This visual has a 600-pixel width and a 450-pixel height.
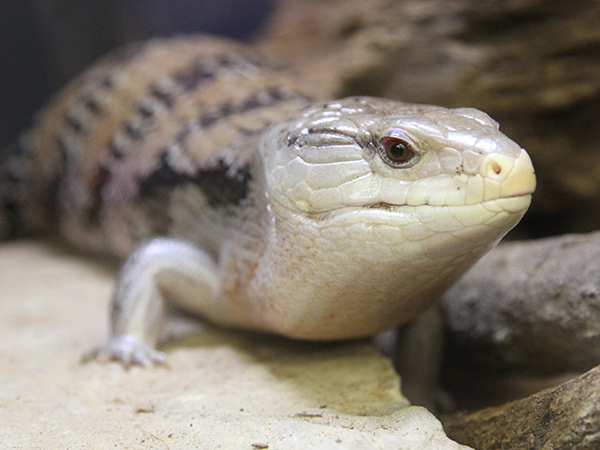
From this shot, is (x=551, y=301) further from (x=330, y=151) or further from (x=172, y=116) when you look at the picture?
(x=172, y=116)

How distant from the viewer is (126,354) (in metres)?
2.42

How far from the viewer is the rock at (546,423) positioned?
1466 millimetres

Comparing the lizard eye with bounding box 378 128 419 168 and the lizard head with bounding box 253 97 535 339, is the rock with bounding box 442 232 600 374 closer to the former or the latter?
the lizard head with bounding box 253 97 535 339

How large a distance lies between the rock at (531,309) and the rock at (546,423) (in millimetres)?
586

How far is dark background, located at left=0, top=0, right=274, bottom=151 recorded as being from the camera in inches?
212

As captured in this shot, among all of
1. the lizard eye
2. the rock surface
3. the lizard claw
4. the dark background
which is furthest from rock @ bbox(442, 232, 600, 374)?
the dark background

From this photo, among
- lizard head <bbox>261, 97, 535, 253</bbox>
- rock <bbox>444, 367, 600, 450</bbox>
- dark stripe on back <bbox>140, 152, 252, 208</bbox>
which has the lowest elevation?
rock <bbox>444, 367, 600, 450</bbox>

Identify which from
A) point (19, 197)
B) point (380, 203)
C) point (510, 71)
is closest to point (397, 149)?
point (380, 203)

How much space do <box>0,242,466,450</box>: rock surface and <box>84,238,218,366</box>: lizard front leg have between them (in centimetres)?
15

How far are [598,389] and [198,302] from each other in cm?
190

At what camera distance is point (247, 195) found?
240 cm

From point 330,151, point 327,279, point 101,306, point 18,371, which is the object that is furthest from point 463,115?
point 101,306

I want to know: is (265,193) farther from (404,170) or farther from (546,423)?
(546,423)

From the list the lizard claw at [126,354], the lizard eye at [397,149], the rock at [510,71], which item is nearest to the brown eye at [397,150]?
the lizard eye at [397,149]
